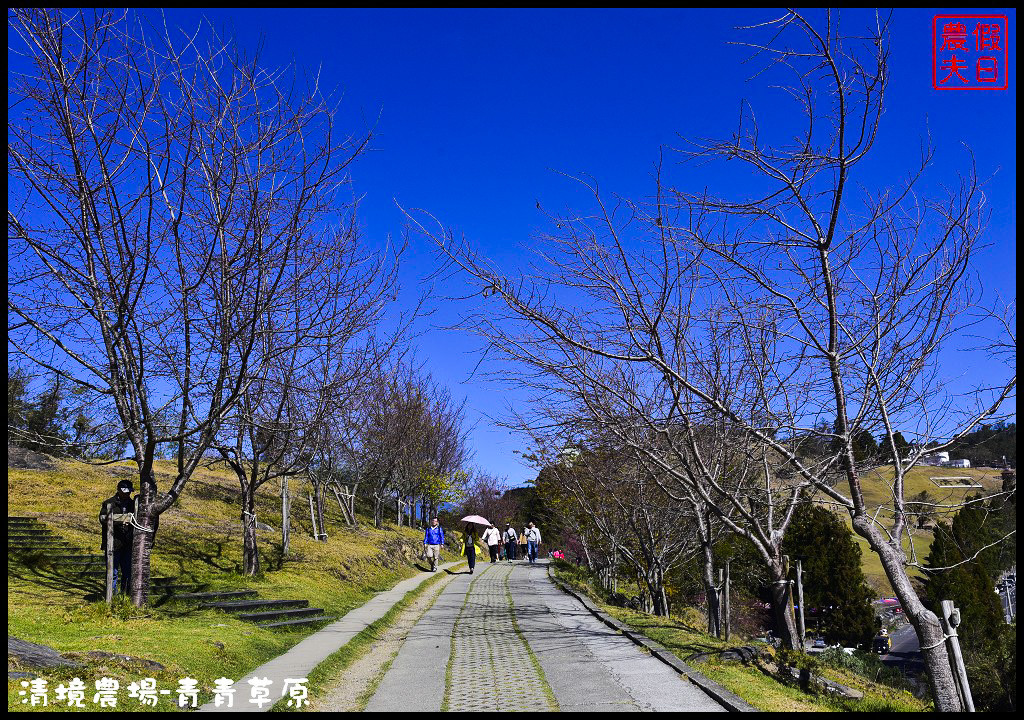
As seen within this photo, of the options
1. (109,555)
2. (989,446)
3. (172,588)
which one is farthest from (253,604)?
(989,446)

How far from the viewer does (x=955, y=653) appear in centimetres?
629

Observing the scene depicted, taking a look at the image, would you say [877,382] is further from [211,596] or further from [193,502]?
[193,502]

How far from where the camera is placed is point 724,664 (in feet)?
27.9

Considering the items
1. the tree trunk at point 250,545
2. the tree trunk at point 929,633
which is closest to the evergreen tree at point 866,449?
the tree trunk at point 929,633

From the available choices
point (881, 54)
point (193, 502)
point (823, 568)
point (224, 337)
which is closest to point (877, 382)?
point (881, 54)

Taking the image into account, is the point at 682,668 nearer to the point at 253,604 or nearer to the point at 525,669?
the point at 525,669

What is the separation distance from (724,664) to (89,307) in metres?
9.19

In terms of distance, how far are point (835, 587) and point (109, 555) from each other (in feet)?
121

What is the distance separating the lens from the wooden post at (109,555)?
10.5 m

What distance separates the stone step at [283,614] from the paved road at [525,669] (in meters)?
1.80

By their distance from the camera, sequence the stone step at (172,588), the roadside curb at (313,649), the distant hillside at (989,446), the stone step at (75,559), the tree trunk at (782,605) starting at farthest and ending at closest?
the stone step at (75,559) < the stone step at (172,588) < the tree trunk at (782,605) < the roadside curb at (313,649) < the distant hillside at (989,446)

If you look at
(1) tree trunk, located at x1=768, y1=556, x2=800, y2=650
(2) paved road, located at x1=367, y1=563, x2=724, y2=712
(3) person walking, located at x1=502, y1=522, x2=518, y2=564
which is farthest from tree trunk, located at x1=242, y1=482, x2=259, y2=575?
(3) person walking, located at x1=502, y1=522, x2=518, y2=564

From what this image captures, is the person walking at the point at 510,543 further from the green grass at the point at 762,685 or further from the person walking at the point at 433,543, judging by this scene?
the green grass at the point at 762,685

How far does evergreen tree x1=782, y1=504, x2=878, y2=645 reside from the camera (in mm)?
38469
